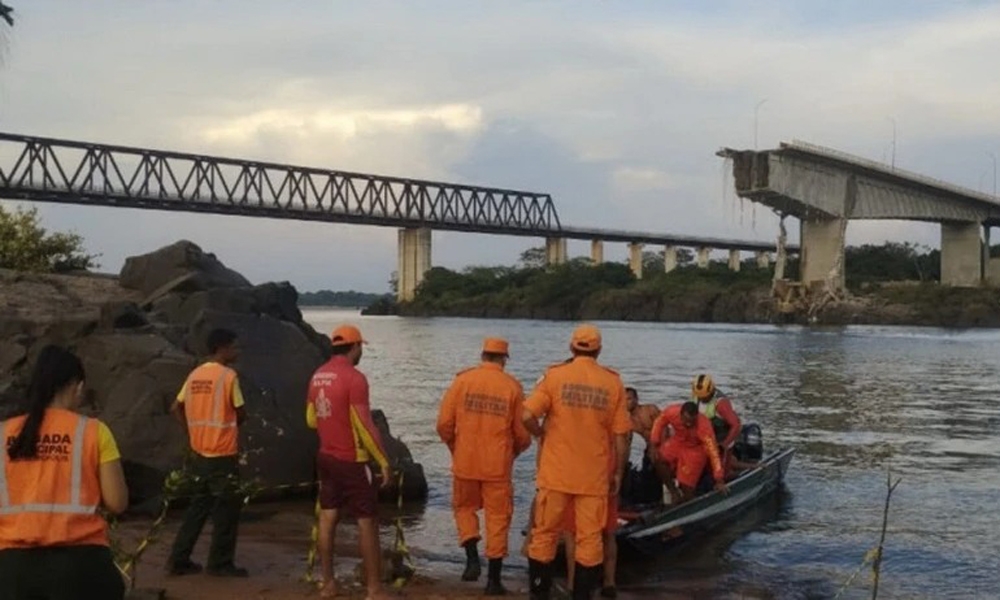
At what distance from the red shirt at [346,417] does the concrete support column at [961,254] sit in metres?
107

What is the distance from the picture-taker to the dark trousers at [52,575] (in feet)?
15.7

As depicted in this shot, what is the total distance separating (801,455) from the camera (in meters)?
22.7

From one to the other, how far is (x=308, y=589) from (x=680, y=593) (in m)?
3.70

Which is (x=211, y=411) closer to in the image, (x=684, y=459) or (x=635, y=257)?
(x=684, y=459)

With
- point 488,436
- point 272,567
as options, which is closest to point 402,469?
point 272,567

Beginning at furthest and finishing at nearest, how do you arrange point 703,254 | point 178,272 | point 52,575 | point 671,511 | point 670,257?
point 703,254 → point 670,257 → point 178,272 → point 671,511 → point 52,575

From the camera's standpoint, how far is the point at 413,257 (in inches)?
5527

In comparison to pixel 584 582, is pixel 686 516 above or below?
below

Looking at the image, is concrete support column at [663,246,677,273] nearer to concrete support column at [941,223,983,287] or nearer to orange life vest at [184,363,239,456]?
concrete support column at [941,223,983,287]

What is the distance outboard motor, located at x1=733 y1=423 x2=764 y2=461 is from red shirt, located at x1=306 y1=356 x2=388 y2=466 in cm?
912

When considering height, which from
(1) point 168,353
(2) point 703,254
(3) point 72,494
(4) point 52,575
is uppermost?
(2) point 703,254

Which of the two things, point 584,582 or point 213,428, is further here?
point 213,428

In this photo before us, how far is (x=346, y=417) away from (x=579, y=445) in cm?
170

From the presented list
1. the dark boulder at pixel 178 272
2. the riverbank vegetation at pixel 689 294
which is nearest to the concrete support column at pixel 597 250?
the riverbank vegetation at pixel 689 294
